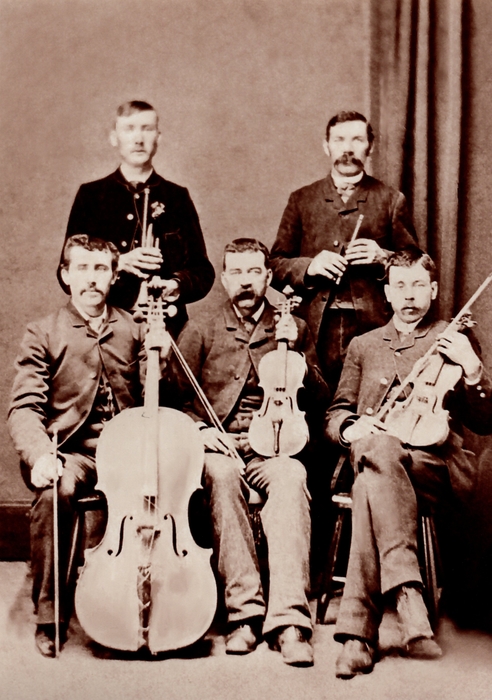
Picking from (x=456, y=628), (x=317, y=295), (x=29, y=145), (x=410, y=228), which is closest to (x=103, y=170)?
(x=29, y=145)

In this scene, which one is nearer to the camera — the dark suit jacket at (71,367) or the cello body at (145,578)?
the cello body at (145,578)

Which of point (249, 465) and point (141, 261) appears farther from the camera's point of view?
point (141, 261)

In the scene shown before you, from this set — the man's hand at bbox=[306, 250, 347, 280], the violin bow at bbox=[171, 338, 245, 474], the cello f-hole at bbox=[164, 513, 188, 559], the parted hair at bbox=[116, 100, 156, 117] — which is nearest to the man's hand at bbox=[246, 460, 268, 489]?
the violin bow at bbox=[171, 338, 245, 474]

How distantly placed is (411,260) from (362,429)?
0.65 m

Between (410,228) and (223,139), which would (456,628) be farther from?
(223,139)

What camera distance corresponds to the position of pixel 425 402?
11.1 feet

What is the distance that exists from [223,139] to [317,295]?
71cm

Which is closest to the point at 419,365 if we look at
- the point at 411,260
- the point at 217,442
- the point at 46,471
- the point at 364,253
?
the point at 411,260

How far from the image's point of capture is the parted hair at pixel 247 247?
3.63 metres

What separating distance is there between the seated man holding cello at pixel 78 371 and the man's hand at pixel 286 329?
0.41 meters

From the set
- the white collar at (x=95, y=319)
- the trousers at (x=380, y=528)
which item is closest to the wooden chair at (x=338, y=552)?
the trousers at (x=380, y=528)

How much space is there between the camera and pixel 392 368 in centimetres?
354

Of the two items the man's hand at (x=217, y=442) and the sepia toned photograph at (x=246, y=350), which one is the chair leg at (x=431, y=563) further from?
the man's hand at (x=217, y=442)

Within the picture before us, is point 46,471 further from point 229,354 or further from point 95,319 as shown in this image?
point 229,354
